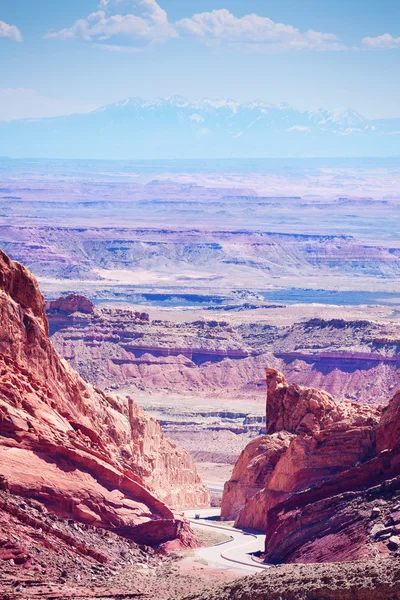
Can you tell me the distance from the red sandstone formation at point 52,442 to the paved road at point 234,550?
164 cm

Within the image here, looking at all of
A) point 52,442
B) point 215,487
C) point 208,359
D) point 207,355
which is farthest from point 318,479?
point 207,355

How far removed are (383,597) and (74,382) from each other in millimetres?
29779

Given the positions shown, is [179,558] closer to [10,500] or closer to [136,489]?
[136,489]

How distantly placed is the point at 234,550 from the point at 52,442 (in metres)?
10.2

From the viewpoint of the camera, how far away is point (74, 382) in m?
63.5

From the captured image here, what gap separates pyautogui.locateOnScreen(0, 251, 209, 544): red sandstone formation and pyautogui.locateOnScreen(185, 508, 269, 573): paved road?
1.64 metres

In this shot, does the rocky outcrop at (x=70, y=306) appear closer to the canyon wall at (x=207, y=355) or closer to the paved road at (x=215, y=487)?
the canyon wall at (x=207, y=355)

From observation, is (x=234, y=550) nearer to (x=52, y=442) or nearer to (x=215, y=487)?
(x=52, y=442)

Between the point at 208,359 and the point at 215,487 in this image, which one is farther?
the point at 208,359

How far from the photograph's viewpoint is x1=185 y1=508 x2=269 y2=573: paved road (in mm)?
54219

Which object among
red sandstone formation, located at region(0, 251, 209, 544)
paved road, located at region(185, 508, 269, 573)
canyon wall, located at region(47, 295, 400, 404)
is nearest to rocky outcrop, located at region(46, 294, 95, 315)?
canyon wall, located at region(47, 295, 400, 404)

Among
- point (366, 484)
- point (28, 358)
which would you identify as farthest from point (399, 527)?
point (28, 358)

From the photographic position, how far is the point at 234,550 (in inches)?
2336

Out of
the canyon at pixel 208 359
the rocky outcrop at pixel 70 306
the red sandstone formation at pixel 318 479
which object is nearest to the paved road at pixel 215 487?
the red sandstone formation at pixel 318 479
